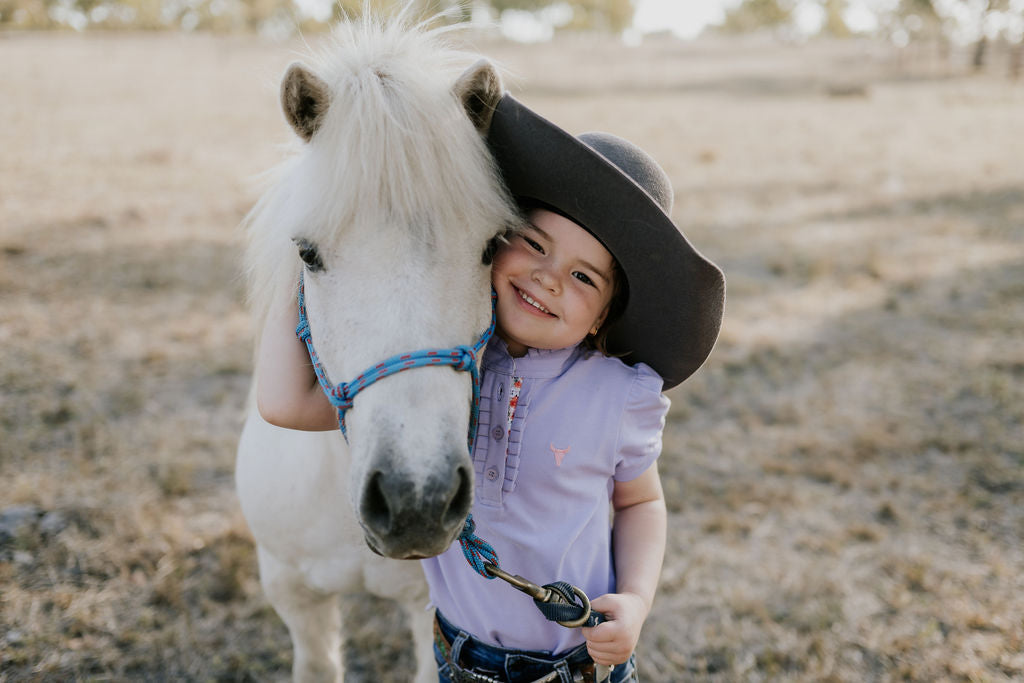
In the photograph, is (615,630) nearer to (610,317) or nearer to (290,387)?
(610,317)

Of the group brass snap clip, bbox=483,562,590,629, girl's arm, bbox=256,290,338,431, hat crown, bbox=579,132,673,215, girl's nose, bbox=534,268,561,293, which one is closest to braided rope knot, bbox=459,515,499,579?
brass snap clip, bbox=483,562,590,629

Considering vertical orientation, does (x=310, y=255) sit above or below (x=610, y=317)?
above

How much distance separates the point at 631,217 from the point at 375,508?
764mm

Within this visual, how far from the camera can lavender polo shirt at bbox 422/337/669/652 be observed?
1.46 metres

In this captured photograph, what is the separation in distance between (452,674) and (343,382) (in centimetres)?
88

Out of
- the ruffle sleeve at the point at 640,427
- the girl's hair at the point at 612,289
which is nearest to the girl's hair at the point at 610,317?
the girl's hair at the point at 612,289

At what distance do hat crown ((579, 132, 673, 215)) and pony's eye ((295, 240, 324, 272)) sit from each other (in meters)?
0.64

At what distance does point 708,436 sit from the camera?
4250 mm

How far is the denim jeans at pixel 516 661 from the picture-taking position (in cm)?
151

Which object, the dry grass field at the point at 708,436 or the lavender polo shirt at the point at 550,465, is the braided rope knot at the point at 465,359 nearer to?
the lavender polo shirt at the point at 550,465

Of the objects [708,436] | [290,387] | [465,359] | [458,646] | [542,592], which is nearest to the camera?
[465,359]

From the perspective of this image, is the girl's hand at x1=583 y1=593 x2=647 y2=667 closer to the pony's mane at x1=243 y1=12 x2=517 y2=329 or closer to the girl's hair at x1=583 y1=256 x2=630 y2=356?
the girl's hair at x1=583 y1=256 x2=630 y2=356

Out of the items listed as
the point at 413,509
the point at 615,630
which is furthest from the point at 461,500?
the point at 615,630

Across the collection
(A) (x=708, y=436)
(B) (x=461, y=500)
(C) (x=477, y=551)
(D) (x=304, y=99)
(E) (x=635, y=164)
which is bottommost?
(A) (x=708, y=436)
